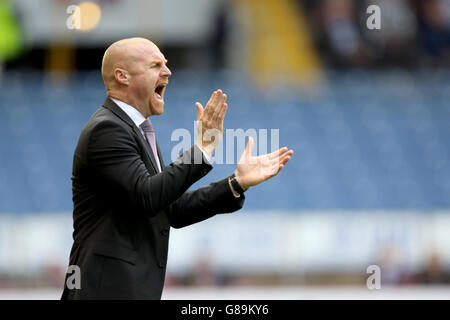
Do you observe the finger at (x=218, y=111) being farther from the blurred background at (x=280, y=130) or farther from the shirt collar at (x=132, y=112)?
the blurred background at (x=280, y=130)

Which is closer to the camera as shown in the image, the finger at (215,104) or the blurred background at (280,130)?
the finger at (215,104)

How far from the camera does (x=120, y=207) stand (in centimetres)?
322

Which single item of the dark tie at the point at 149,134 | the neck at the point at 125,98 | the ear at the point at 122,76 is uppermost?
the ear at the point at 122,76

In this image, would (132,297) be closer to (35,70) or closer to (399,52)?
(399,52)

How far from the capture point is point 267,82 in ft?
45.0

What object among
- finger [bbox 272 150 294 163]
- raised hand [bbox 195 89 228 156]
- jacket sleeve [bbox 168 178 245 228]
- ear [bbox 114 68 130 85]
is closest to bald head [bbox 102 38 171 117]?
ear [bbox 114 68 130 85]

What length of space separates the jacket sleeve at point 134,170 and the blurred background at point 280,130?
4778 millimetres

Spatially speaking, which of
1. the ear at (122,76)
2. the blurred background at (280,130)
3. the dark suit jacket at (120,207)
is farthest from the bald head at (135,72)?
the blurred background at (280,130)

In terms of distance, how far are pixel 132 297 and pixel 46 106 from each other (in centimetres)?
984

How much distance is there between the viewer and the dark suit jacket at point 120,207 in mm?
3123

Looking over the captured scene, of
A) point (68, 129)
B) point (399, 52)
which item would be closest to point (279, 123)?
point (399, 52)

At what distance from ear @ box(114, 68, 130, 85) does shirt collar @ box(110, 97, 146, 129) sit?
9 centimetres

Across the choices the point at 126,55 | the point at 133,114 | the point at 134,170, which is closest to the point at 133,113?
the point at 133,114

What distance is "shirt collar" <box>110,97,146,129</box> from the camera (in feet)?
11.1
